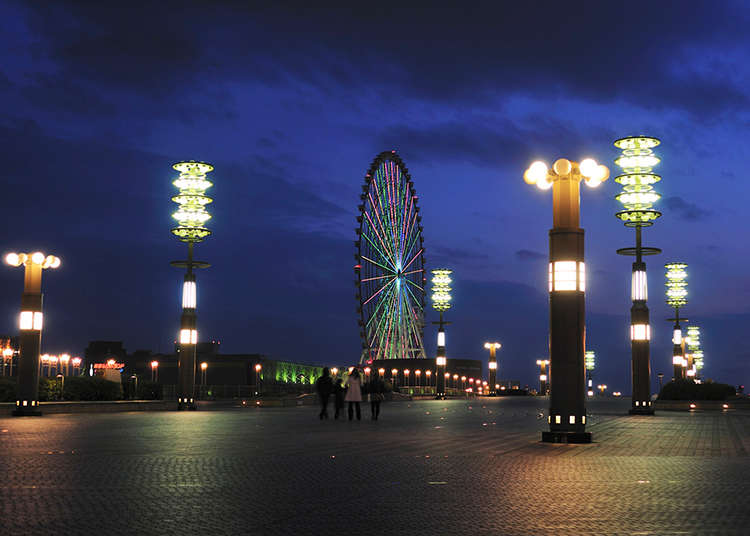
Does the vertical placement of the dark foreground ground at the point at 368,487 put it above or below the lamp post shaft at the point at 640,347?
below

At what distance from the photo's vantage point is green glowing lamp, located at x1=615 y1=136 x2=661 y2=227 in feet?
135

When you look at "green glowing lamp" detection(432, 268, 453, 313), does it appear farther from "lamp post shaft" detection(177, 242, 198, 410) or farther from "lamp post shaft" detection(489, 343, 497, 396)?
"lamp post shaft" detection(177, 242, 198, 410)

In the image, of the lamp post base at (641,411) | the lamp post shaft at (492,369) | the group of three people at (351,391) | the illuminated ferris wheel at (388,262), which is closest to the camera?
the group of three people at (351,391)

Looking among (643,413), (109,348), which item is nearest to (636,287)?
(643,413)

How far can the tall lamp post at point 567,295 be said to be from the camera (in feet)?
59.2

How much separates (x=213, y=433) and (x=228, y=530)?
546 inches

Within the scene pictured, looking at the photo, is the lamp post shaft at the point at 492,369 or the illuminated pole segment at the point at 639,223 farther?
the lamp post shaft at the point at 492,369

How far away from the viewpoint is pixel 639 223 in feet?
135

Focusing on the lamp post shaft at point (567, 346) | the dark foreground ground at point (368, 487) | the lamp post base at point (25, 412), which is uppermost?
the lamp post shaft at point (567, 346)

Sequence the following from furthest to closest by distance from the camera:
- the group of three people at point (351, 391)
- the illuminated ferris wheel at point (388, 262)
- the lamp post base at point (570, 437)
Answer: the illuminated ferris wheel at point (388, 262)
the group of three people at point (351, 391)
the lamp post base at point (570, 437)

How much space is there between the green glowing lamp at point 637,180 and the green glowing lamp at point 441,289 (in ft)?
160

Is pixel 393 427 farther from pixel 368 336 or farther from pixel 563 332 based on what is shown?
pixel 368 336

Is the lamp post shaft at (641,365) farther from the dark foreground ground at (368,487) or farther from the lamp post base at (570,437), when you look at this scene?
the lamp post base at (570,437)

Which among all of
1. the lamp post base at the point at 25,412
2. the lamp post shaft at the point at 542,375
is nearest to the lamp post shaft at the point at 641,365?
the lamp post base at the point at 25,412
